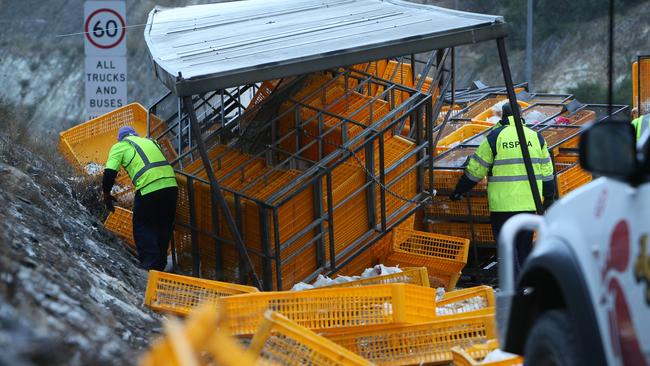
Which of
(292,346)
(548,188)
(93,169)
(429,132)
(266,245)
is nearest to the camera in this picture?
(292,346)

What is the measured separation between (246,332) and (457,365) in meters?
1.38

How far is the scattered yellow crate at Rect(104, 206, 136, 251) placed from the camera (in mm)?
11562

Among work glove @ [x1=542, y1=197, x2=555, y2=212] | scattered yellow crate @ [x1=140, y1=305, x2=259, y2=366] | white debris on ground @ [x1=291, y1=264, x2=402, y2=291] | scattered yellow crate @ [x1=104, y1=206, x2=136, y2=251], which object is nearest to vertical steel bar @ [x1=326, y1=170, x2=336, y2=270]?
white debris on ground @ [x1=291, y1=264, x2=402, y2=291]

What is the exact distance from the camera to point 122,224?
1169 centimetres

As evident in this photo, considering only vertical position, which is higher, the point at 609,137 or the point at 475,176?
the point at 609,137

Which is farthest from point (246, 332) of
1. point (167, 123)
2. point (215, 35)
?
point (167, 123)

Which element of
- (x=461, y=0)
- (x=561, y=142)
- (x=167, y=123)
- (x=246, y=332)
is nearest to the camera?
(x=246, y=332)

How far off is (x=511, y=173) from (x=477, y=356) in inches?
141

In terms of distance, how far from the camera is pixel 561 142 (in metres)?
11.9

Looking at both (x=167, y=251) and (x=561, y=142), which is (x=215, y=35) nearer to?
(x=167, y=251)

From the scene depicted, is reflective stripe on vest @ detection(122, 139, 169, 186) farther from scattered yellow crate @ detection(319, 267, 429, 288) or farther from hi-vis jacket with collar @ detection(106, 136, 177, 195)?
scattered yellow crate @ detection(319, 267, 429, 288)

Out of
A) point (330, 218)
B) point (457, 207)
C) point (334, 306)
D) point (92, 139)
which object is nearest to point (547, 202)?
point (457, 207)

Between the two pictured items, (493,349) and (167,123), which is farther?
(167,123)

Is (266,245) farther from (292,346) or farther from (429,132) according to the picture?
(292,346)
